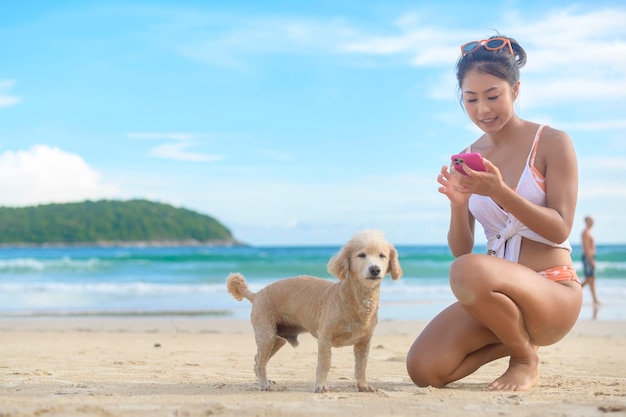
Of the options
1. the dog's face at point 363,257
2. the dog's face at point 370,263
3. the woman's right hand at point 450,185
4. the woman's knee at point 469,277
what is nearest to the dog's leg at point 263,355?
the dog's face at point 363,257

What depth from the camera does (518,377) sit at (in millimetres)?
A: 4402

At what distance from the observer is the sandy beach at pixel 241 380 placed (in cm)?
365

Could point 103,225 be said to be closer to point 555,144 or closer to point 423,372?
point 423,372

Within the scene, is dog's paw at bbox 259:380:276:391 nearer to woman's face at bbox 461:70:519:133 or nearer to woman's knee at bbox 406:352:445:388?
woman's knee at bbox 406:352:445:388

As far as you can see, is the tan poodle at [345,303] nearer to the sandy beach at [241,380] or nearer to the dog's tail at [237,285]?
the sandy beach at [241,380]

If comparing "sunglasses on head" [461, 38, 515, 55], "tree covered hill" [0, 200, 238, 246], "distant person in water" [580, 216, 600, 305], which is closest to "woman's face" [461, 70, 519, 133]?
"sunglasses on head" [461, 38, 515, 55]

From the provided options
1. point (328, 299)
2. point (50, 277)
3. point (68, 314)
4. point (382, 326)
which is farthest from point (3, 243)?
point (328, 299)

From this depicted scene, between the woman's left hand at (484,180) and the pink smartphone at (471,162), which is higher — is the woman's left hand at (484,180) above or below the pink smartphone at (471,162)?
below

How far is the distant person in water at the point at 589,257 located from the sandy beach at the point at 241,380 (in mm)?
4664

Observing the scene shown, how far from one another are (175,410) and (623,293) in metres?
17.3

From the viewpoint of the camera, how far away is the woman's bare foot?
434 centimetres

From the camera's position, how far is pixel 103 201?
8775cm

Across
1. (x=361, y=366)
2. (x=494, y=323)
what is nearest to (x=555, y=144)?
(x=494, y=323)

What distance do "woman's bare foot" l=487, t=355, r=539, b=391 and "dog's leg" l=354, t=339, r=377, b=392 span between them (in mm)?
807
